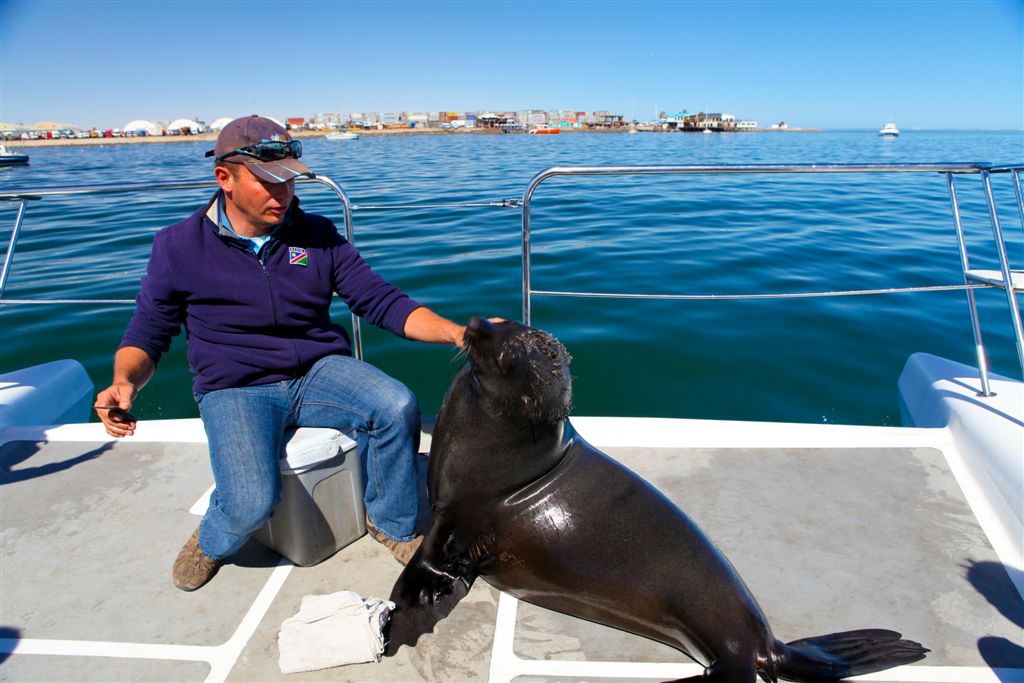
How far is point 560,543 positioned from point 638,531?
0.91ft

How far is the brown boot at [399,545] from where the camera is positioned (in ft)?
8.29

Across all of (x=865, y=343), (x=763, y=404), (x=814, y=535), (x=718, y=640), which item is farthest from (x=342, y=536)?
(x=865, y=343)

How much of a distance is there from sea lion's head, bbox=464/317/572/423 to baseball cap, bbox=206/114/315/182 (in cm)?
90

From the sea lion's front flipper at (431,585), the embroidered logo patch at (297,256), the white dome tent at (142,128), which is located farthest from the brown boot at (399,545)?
the white dome tent at (142,128)

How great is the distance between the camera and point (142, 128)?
99.1 metres

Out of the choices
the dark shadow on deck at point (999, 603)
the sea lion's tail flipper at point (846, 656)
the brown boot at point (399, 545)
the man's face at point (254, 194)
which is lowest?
the dark shadow on deck at point (999, 603)

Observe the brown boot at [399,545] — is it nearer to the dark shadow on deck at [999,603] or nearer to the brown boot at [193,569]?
the brown boot at [193,569]

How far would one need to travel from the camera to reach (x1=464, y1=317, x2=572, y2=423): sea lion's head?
224cm

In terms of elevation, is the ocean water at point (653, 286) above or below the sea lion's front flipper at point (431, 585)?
above

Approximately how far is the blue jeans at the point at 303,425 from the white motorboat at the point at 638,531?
24cm

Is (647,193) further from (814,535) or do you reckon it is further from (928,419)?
(814,535)

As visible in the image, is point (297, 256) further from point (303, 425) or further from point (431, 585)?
point (431, 585)

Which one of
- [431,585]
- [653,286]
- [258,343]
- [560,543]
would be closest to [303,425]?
[258,343]

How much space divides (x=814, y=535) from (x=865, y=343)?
4.30 meters
